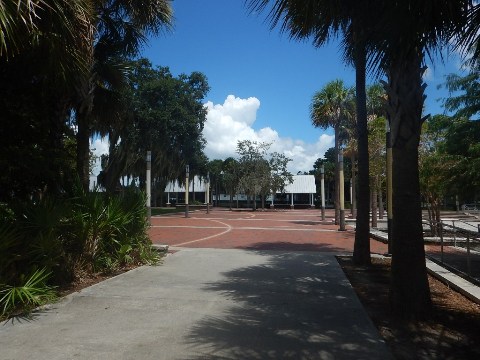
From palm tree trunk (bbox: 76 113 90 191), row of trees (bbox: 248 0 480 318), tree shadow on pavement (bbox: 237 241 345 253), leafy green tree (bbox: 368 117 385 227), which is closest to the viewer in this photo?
row of trees (bbox: 248 0 480 318)

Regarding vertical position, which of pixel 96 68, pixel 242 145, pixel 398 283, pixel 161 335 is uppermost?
pixel 242 145

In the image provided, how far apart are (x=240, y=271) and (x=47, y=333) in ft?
16.1

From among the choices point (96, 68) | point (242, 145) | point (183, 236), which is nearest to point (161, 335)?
point (96, 68)

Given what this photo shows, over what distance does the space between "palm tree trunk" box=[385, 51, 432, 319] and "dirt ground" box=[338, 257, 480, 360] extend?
0.82ft

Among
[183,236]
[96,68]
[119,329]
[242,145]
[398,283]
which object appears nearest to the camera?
[119,329]

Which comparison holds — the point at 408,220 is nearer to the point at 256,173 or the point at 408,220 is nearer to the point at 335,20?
the point at 335,20

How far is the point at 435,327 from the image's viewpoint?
220 inches

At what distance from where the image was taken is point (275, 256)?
12.0m

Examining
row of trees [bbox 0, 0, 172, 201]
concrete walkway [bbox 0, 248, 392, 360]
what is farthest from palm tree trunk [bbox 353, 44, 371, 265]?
row of trees [bbox 0, 0, 172, 201]

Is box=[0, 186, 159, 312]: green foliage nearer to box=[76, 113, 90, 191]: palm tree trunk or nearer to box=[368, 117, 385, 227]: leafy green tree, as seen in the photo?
box=[76, 113, 90, 191]: palm tree trunk

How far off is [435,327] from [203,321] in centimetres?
286

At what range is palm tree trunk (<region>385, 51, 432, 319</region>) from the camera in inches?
230

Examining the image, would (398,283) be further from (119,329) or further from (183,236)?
(183,236)

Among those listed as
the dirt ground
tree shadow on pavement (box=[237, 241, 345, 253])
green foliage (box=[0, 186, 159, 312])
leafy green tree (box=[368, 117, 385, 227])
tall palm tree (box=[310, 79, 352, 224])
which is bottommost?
the dirt ground
